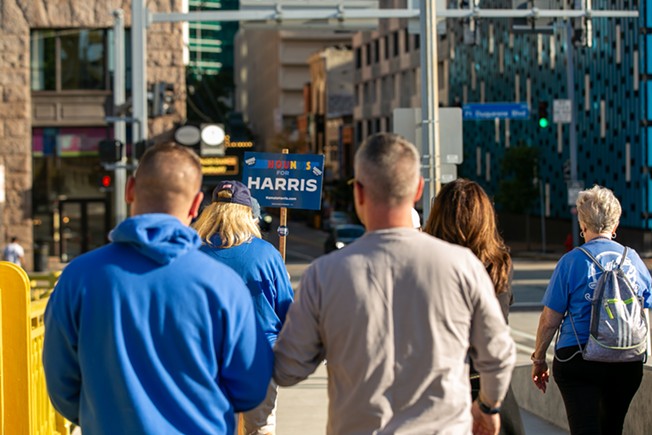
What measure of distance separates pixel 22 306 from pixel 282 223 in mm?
1699

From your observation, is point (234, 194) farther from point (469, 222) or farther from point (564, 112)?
point (564, 112)

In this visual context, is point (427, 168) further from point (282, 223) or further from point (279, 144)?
point (279, 144)

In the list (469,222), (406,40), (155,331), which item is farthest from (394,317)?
(406,40)

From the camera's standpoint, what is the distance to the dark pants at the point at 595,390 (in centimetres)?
638

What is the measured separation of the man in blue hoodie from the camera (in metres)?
3.99

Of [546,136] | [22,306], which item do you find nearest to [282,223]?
[22,306]

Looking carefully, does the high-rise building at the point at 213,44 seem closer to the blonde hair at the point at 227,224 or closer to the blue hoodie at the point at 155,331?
the blonde hair at the point at 227,224

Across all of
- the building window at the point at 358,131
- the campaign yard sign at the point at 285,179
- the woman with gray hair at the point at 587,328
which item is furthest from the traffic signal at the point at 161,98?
the building window at the point at 358,131

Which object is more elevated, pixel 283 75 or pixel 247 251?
pixel 283 75

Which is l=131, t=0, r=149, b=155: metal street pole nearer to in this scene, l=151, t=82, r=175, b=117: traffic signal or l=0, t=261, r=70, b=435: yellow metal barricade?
l=151, t=82, r=175, b=117: traffic signal

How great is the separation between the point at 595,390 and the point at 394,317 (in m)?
2.76

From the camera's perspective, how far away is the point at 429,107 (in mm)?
14812

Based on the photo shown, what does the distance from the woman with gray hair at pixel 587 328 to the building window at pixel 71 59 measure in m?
31.7

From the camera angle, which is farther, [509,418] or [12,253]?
[12,253]
